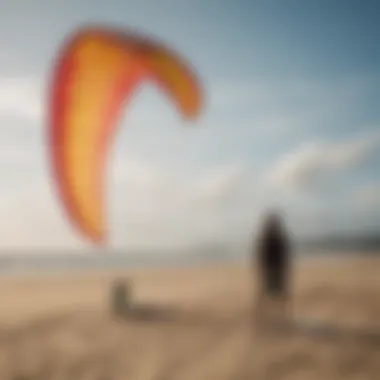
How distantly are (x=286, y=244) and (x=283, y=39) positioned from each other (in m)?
0.59

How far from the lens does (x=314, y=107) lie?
1804 millimetres

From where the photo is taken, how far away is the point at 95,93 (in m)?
1.82

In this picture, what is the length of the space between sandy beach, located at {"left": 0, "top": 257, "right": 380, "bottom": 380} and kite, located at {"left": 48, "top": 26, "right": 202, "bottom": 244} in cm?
23

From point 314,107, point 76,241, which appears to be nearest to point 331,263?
point 314,107

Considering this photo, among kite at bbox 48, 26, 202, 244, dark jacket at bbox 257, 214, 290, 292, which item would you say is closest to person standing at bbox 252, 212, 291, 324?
dark jacket at bbox 257, 214, 290, 292

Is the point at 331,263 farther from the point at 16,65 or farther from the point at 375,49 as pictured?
the point at 16,65

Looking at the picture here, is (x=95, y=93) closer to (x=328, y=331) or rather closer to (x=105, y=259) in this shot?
(x=105, y=259)

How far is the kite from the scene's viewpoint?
1.80 metres

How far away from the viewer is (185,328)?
177cm

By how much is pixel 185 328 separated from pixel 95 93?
72 centimetres

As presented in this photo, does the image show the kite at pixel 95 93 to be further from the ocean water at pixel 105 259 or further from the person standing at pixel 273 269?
the person standing at pixel 273 269

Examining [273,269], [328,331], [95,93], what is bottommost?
[328,331]

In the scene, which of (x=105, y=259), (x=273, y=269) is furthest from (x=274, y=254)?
(x=105, y=259)

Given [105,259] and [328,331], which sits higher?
[105,259]
